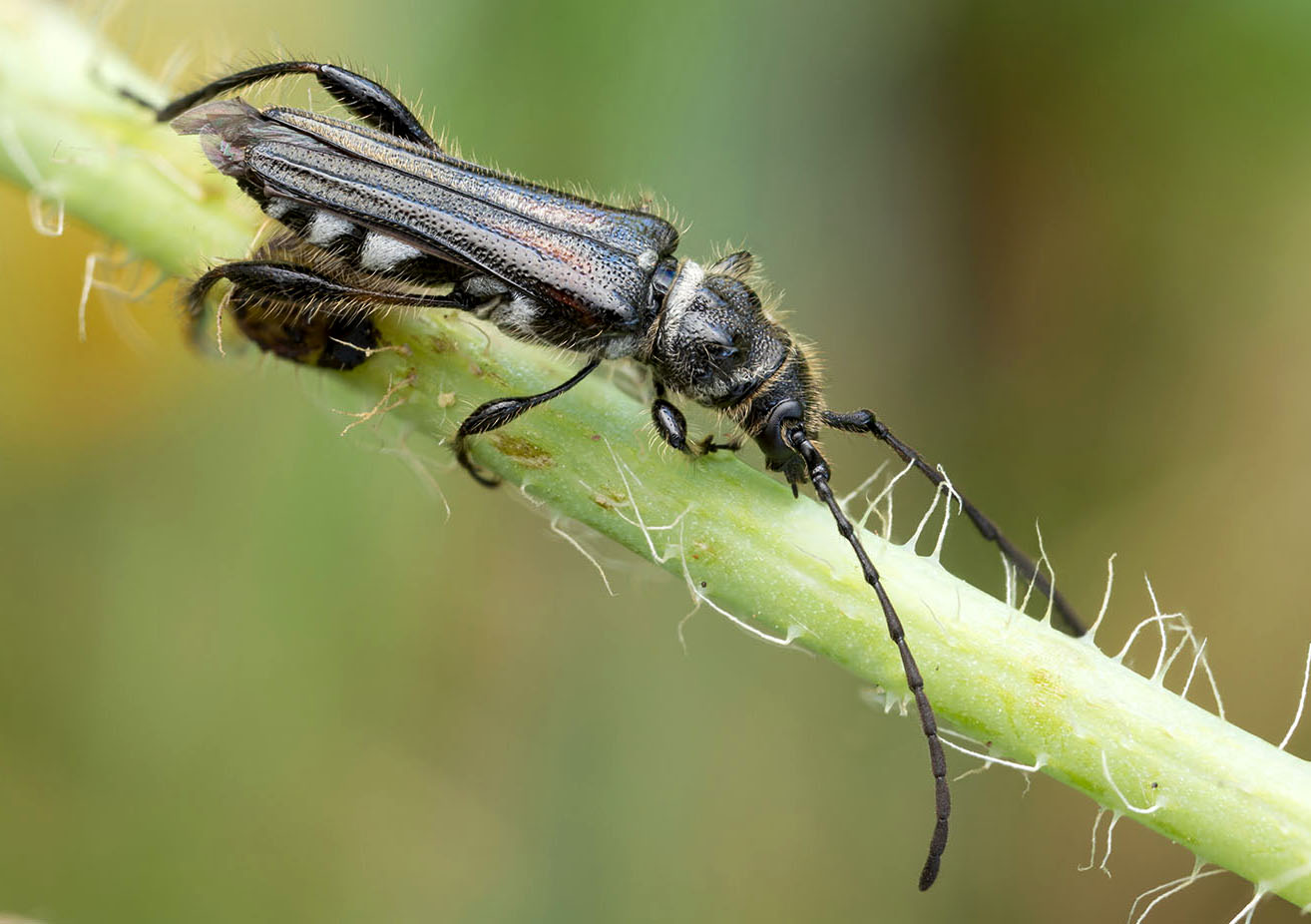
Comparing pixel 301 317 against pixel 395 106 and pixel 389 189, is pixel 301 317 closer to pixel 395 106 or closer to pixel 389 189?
pixel 389 189

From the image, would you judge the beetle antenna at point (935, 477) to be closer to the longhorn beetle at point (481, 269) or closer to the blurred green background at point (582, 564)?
the longhorn beetle at point (481, 269)

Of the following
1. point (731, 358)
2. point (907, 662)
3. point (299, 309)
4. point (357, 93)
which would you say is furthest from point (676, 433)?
point (357, 93)

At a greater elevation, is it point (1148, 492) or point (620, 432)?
point (1148, 492)

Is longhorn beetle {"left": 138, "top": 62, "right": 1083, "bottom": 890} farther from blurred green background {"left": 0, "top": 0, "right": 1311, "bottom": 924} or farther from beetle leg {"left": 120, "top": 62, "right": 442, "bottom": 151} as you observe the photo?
blurred green background {"left": 0, "top": 0, "right": 1311, "bottom": 924}

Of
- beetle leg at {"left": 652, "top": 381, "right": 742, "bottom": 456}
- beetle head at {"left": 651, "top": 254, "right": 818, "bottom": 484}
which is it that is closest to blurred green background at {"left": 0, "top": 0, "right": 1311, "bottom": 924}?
beetle head at {"left": 651, "top": 254, "right": 818, "bottom": 484}

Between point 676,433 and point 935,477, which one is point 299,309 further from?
point 935,477

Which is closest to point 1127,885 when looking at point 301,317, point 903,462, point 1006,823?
point 1006,823

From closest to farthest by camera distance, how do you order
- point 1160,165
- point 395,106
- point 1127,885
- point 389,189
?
point 389,189, point 395,106, point 1127,885, point 1160,165
